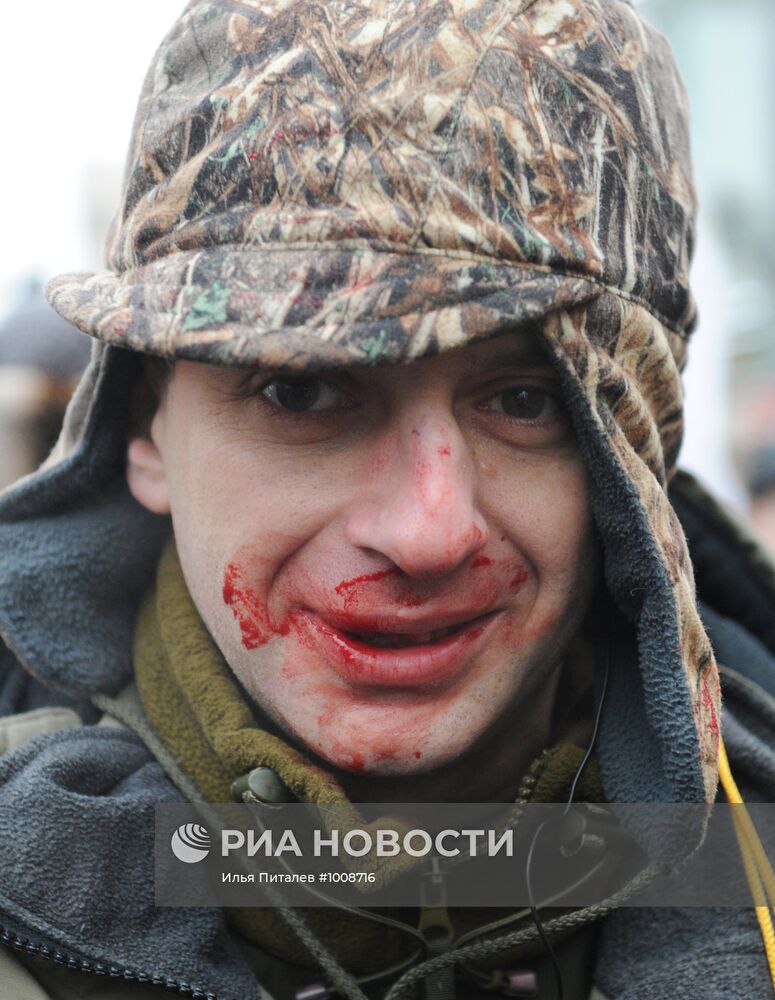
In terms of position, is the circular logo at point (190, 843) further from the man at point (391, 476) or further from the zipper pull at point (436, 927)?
the zipper pull at point (436, 927)

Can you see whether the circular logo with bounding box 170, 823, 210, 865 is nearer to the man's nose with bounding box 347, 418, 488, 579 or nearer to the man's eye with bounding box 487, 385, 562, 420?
the man's nose with bounding box 347, 418, 488, 579

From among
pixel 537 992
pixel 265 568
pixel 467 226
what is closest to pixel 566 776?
pixel 537 992

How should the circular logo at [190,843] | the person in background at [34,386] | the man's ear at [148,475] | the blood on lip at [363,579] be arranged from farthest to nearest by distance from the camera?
the person in background at [34,386], the man's ear at [148,475], the circular logo at [190,843], the blood on lip at [363,579]

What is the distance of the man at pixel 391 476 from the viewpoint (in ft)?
4.97

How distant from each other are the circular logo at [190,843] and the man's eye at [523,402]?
74 cm

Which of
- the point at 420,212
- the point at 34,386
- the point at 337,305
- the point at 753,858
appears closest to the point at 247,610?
the point at 337,305

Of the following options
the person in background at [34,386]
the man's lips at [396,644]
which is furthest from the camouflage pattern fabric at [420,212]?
the person in background at [34,386]

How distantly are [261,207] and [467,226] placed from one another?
265mm

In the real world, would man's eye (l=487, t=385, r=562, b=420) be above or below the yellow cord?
above

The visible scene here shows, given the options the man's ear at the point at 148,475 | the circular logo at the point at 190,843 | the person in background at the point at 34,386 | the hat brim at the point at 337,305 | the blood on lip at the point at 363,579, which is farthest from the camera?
the person in background at the point at 34,386

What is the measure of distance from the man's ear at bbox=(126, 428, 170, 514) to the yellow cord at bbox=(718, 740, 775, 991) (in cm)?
92

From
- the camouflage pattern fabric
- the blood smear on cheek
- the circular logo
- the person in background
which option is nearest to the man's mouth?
the blood smear on cheek

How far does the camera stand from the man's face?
62.7 inches

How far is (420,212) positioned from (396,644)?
1.88 ft
